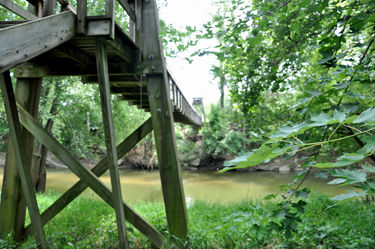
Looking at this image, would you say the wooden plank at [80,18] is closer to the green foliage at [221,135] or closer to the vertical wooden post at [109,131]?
the vertical wooden post at [109,131]

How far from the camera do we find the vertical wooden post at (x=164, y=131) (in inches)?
109

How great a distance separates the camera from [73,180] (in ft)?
40.3

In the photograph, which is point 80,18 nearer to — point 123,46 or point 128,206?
point 123,46

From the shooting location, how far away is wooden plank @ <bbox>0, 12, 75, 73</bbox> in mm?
1362

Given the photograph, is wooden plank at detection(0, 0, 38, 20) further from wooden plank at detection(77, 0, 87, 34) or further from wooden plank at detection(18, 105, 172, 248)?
wooden plank at detection(18, 105, 172, 248)

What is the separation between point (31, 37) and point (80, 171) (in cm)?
148

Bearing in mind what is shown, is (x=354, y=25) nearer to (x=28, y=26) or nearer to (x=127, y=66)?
(x=28, y=26)

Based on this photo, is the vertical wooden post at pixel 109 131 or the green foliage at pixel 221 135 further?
the green foliage at pixel 221 135

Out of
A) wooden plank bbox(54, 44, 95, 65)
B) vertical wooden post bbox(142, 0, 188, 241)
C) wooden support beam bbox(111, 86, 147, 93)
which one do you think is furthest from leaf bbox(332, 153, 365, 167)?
wooden support beam bbox(111, 86, 147, 93)

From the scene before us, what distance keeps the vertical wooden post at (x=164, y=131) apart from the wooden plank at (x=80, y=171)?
22 cm

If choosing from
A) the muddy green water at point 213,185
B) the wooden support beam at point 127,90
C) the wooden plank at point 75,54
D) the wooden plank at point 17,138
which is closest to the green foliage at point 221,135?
the muddy green water at point 213,185

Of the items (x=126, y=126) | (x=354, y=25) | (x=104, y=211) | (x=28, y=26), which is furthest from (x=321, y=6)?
(x=126, y=126)

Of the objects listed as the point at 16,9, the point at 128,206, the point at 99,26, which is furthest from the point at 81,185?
the point at 16,9

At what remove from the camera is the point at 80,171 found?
262cm
